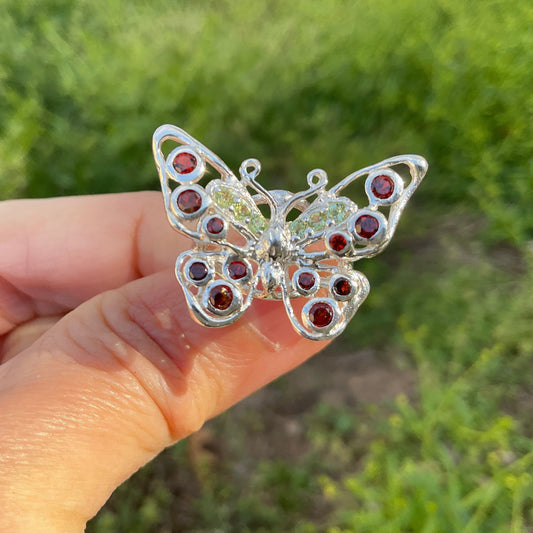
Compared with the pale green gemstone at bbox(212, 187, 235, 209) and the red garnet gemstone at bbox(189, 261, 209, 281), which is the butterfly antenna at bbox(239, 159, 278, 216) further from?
the red garnet gemstone at bbox(189, 261, 209, 281)

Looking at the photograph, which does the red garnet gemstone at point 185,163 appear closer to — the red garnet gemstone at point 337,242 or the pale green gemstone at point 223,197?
the pale green gemstone at point 223,197

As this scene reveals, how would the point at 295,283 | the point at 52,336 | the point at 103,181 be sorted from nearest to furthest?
the point at 295,283, the point at 52,336, the point at 103,181

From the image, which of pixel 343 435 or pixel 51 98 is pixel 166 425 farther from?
pixel 51 98

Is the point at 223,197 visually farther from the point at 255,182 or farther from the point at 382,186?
the point at 382,186

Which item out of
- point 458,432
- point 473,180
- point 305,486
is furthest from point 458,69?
point 305,486

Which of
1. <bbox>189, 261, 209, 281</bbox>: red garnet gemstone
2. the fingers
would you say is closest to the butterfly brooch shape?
<bbox>189, 261, 209, 281</bbox>: red garnet gemstone

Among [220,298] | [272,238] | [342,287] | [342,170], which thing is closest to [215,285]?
[220,298]
